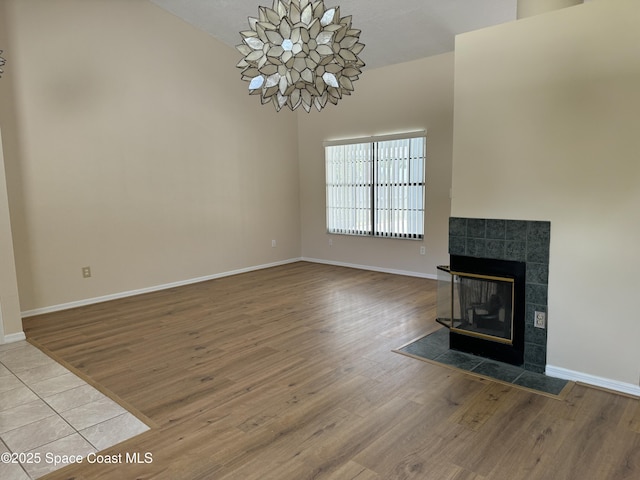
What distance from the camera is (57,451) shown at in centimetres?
214

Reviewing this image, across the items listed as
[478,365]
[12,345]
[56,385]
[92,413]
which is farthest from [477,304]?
[12,345]

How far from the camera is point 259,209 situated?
6.77 meters

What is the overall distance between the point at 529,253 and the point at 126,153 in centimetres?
460

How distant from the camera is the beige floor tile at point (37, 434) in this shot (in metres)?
2.19

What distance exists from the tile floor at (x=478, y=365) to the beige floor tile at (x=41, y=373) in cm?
260

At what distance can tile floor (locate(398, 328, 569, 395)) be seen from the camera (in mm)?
2730

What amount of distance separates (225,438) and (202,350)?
4.33ft

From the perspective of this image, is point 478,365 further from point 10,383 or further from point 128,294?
point 128,294

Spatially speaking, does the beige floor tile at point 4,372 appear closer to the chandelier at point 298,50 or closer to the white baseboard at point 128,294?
the white baseboard at point 128,294

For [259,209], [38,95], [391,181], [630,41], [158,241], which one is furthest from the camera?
[259,209]

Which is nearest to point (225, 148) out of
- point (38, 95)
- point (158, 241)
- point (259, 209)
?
point (259, 209)

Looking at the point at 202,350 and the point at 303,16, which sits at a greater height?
the point at 303,16

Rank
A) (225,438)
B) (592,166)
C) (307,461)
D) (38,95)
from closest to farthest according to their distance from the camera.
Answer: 1. (307,461)
2. (225,438)
3. (592,166)
4. (38,95)

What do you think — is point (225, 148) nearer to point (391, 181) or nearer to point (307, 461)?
point (391, 181)
